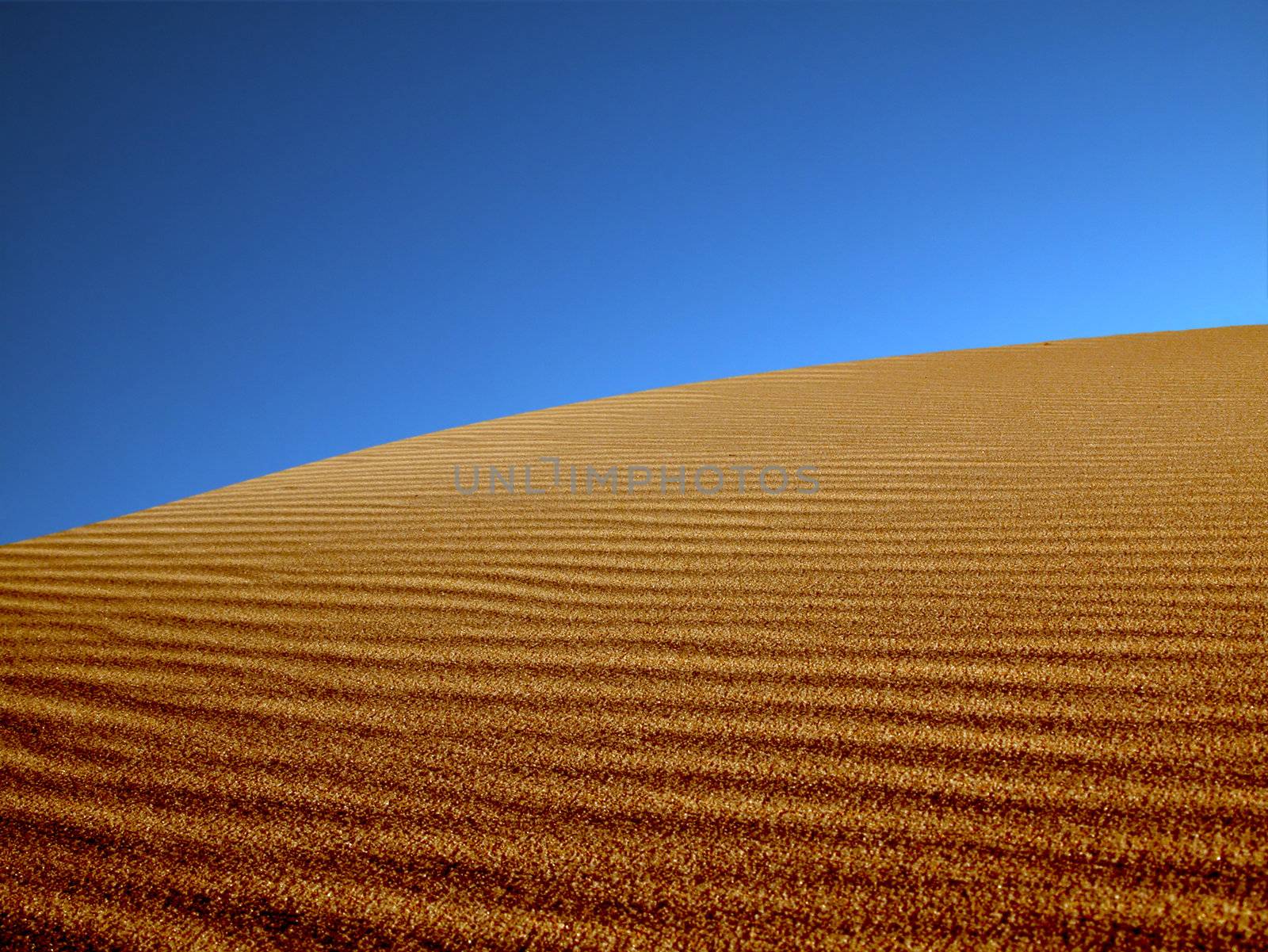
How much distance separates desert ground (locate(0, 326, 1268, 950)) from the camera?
126 cm

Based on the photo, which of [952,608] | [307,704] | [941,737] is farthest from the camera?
[952,608]

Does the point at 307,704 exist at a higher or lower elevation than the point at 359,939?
higher

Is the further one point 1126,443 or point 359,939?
point 1126,443

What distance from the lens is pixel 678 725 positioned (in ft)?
5.90

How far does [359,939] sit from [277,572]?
7.66 ft

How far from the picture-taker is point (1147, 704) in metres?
1.64

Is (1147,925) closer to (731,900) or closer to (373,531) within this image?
(731,900)

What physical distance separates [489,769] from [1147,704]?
1.36 meters

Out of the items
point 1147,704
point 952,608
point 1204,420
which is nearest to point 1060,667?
point 1147,704

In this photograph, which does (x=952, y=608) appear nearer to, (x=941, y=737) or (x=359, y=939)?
(x=941, y=737)

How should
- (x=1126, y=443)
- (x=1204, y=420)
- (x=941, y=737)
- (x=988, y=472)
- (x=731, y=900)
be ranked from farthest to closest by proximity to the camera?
1. (x=1204, y=420)
2. (x=1126, y=443)
3. (x=988, y=472)
4. (x=941, y=737)
5. (x=731, y=900)

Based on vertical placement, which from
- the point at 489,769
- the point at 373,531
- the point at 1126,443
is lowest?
the point at 489,769

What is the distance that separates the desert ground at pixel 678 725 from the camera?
126 centimetres

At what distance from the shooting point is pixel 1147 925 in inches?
43.1
